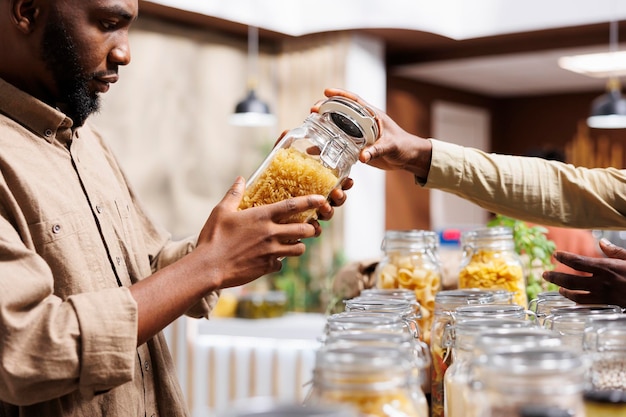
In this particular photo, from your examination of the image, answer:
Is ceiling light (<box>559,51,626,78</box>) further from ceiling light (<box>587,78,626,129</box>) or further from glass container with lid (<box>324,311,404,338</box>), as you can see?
glass container with lid (<box>324,311,404,338</box>)

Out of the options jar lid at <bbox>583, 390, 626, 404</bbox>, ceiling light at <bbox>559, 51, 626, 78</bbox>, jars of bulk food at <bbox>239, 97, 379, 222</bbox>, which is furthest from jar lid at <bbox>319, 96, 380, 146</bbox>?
ceiling light at <bbox>559, 51, 626, 78</bbox>

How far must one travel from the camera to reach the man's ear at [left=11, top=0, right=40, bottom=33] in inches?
51.7

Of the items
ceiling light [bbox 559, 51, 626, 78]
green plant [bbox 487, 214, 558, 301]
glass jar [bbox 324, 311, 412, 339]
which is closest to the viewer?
glass jar [bbox 324, 311, 412, 339]

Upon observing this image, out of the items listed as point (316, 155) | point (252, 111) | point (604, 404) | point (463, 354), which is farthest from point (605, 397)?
point (252, 111)

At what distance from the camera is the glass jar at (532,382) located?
75 cm

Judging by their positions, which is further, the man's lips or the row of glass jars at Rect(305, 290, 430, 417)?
the man's lips

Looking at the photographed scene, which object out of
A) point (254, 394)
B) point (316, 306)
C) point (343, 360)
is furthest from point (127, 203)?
point (316, 306)

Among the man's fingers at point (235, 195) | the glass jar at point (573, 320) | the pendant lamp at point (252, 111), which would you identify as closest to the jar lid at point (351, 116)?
the man's fingers at point (235, 195)

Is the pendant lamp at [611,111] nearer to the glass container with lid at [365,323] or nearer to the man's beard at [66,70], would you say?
the man's beard at [66,70]

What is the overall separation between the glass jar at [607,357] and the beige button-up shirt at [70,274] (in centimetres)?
64

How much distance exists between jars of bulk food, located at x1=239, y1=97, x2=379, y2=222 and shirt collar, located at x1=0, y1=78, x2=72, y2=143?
0.36m

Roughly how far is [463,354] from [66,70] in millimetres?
813

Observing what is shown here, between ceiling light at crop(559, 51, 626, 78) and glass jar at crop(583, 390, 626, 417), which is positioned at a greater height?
ceiling light at crop(559, 51, 626, 78)

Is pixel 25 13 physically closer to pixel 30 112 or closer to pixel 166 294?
pixel 30 112
